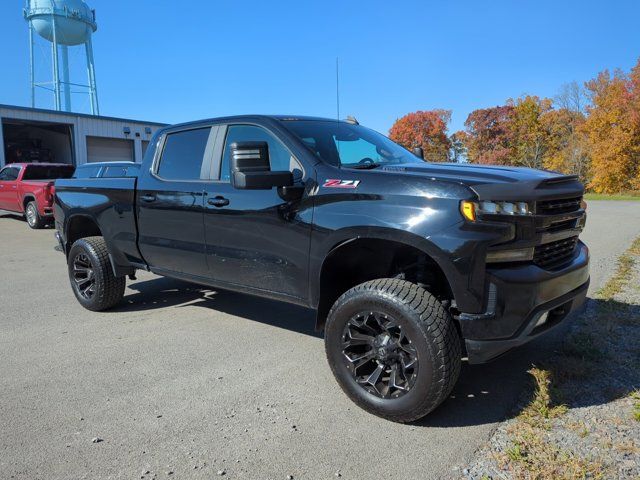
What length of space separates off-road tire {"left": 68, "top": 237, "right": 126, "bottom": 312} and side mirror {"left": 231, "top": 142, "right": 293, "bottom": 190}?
2643 millimetres

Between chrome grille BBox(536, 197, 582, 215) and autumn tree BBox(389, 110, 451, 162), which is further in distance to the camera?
autumn tree BBox(389, 110, 451, 162)

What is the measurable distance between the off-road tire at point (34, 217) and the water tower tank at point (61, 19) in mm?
28730

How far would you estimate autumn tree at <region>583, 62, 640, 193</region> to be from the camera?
109 ft

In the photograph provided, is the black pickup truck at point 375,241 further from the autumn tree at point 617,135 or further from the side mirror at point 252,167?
the autumn tree at point 617,135

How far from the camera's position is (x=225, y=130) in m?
4.12

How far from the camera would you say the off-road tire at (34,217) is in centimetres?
1304

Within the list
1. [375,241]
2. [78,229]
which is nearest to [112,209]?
[78,229]

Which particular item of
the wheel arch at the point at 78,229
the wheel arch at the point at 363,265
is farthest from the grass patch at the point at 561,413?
the wheel arch at the point at 78,229

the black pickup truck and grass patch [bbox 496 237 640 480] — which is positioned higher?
the black pickup truck

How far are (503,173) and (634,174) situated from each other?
1516 inches

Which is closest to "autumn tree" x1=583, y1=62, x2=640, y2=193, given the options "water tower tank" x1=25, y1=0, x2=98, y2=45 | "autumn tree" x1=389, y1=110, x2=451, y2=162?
"autumn tree" x1=389, y1=110, x2=451, y2=162

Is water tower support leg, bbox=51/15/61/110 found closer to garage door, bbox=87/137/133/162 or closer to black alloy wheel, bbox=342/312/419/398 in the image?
garage door, bbox=87/137/133/162

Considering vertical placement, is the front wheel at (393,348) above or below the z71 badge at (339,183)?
below

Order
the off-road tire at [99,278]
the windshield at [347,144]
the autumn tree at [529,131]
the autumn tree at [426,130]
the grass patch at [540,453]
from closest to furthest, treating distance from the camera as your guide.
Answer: the grass patch at [540,453] → the windshield at [347,144] → the off-road tire at [99,278] → the autumn tree at [529,131] → the autumn tree at [426,130]
